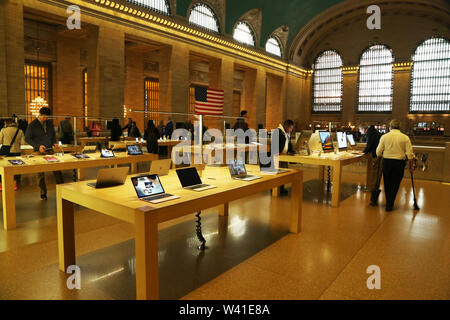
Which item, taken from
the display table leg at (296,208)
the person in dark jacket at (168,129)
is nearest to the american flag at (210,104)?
the display table leg at (296,208)

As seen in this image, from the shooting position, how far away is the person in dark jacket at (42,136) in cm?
622

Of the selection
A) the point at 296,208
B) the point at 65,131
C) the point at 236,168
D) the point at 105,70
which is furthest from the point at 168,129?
the point at 236,168

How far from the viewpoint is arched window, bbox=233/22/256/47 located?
67.4 ft

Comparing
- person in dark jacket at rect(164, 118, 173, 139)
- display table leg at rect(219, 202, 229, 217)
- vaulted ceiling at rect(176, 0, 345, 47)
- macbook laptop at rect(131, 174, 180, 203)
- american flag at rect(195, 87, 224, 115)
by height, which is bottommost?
display table leg at rect(219, 202, 229, 217)

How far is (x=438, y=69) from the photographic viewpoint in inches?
941

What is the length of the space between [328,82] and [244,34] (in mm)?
10963

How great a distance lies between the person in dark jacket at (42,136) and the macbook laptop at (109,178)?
3.49 m

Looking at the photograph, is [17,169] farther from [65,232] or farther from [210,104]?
[210,104]

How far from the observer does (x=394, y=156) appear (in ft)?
19.2

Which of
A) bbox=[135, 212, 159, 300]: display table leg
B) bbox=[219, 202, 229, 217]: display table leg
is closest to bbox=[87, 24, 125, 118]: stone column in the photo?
bbox=[219, 202, 229, 217]: display table leg

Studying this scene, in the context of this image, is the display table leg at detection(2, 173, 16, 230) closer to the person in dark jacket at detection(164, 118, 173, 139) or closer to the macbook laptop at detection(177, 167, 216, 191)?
the macbook laptop at detection(177, 167, 216, 191)

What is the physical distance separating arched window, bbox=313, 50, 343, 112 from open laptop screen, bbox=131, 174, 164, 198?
91.8 feet

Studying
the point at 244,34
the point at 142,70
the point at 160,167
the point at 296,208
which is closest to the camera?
the point at 160,167

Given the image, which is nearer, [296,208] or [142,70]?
[296,208]
